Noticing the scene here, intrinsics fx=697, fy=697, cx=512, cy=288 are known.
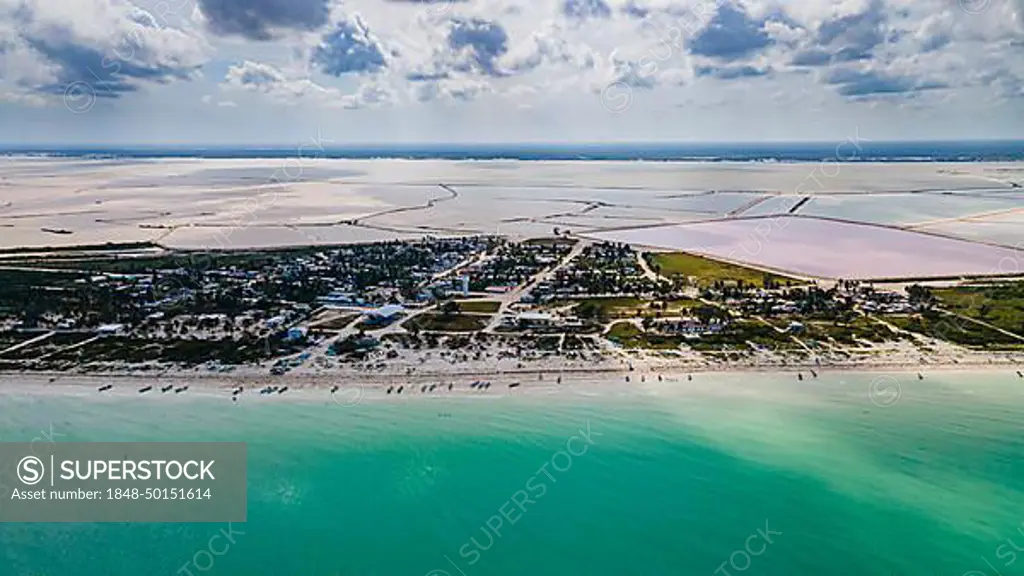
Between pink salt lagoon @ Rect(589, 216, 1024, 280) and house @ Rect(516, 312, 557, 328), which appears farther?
pink salt lagoon @ Rect(589, 216, 1024, 280)

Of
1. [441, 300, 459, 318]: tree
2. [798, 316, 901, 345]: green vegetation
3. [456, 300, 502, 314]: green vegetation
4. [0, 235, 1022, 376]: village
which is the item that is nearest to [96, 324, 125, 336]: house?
[0, 235, 1022, 376]: village

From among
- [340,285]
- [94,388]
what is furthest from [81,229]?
[94,388]

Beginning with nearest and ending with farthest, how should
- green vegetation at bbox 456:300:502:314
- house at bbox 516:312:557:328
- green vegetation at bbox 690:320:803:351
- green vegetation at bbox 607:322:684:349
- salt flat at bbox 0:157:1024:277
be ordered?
green vegetation at bbox 690:320:803:351, green vegetation at bbox 607:322:684:349, house at bbox 516:312:557:328, green vegetation at bbox 456:300:502:314, salt flat at bbox 0:157:1024:277

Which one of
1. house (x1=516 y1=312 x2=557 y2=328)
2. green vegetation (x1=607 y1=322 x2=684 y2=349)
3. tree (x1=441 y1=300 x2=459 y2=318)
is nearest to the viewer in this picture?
green vegetation (x1=607 y1=322 x2=684 y2=349)

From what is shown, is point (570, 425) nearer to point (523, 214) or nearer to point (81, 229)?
point (523, 214)

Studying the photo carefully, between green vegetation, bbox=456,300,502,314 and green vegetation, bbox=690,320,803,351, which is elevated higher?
green vegetation, bbox=690,320,803,351

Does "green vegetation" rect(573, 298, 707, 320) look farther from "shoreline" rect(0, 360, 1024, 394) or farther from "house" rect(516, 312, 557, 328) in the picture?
"shoreline" rect(0, 360, 1024, 394)
